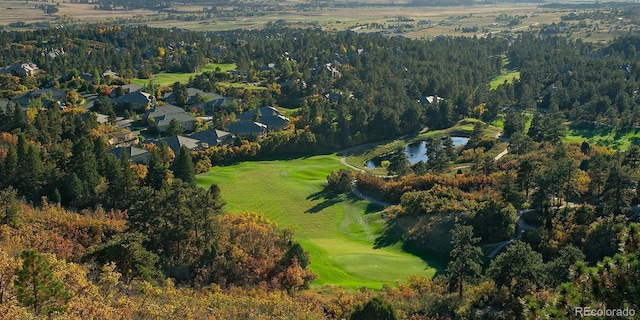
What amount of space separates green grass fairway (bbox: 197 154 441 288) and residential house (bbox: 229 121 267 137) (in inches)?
236

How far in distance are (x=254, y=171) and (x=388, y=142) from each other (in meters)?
18.5

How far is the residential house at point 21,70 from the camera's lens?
8238 centimetres

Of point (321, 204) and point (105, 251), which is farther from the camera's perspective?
point (321, 204)

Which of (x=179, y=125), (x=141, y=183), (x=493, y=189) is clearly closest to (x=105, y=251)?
(x=141, y=183)

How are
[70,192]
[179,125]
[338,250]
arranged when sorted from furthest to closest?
[179,125], [70,192], [338,250]

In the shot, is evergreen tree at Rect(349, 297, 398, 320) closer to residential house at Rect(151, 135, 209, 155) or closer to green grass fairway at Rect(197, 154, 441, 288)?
green grass fairway at Rect(197, 154, 441, 288)

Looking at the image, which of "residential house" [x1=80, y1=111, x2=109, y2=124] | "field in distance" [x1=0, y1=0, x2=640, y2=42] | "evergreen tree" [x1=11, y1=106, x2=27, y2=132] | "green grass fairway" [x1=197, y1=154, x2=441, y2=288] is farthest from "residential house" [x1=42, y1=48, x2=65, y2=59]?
"field in distance" [x1=0, y1=0, x2=640, y2=42]

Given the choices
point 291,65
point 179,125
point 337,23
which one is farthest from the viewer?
point 337,23

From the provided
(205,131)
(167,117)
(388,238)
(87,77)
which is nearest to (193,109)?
(167,117)

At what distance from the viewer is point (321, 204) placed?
43.8 m

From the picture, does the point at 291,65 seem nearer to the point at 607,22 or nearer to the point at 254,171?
the point at 254,171

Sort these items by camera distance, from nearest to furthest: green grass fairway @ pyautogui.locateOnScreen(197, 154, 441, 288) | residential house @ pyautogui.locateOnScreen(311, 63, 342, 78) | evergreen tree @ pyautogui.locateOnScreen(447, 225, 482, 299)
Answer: evergreen tree @ pyautogui.locateOnScreen(447, 225, 482, 299) < green grass fairway @ pyautogui.locateOnScreen(197, 154, 441, 288) < residential house @ pyautogui.locateOnScreen(311, 63, 342, 78)

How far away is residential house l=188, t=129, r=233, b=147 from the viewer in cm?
5876

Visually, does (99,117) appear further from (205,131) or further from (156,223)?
(156,223)
